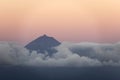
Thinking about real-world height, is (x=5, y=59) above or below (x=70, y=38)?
below

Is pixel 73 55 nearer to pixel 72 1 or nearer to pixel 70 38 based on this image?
pixel 70 38

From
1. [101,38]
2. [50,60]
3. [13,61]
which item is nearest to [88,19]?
[101,38]

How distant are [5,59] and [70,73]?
30.9 inches

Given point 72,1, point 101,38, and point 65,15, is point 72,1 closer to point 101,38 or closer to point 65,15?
point 65,15

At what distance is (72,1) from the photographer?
3221mm

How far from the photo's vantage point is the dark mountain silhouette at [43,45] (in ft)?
10.3

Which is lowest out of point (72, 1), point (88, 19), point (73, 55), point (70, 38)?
point (73, 55)

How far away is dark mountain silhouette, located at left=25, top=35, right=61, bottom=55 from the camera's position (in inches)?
123

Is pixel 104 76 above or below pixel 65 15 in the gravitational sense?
below

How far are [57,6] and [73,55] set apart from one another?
2.04 feet

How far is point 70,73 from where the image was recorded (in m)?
3.14

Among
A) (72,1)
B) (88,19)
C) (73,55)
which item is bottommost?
(73,55)

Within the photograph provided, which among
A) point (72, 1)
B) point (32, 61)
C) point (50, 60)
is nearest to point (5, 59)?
point (32, 61)

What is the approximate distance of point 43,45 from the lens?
3.18 meters
